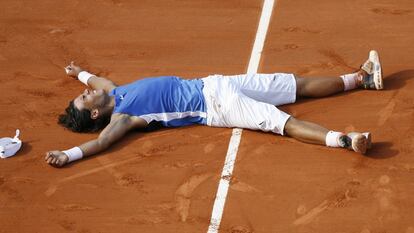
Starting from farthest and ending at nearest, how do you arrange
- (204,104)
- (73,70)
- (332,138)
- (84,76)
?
(73,70)
(84,76)
(204,104)
(332,138)

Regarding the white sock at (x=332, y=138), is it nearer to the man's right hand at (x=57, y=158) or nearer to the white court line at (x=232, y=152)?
the white court line at (x=232, y=152)

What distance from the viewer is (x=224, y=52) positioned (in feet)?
37.3

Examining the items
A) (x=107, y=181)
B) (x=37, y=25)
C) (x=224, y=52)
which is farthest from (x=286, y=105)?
(x=37, y=25)

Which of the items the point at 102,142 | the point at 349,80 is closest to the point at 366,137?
the point at 349,80

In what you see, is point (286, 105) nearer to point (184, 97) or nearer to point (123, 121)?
point (184, 97)

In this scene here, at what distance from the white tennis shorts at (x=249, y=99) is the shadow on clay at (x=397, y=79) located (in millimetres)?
1247

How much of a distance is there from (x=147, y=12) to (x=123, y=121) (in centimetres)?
325

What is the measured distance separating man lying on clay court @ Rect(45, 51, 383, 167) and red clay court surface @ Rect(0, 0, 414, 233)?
0.43ft

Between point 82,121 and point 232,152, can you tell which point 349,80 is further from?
point 82,121

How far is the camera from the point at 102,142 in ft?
31.1

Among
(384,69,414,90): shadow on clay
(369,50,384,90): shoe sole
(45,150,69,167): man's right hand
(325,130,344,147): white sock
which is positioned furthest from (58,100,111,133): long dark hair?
(384,69,414,90): shadow on clay

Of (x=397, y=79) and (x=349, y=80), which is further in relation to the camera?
(x=397, y=79)

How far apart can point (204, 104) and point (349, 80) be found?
1.81 metres

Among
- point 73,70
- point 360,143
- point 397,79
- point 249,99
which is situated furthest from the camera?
point 73,70
